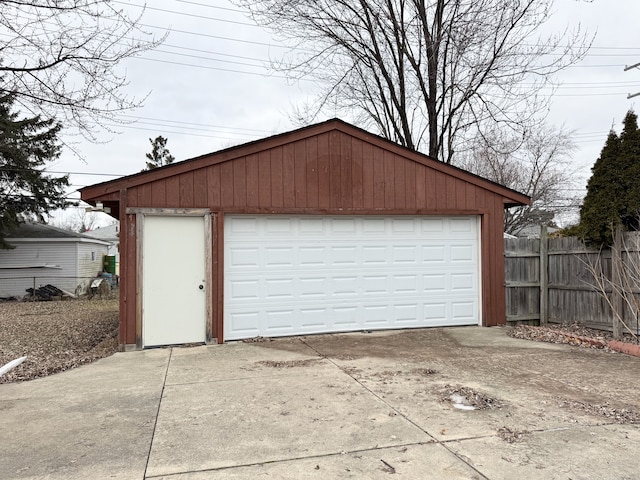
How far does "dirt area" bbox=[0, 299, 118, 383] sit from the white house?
183 inches

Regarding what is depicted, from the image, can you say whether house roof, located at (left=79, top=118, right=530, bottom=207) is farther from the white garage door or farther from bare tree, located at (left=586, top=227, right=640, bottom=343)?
bare tree, located at (left=586, top=227, right=640, bottom=343)

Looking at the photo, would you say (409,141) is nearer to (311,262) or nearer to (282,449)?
(311,262)

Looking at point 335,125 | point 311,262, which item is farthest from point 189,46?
point 311,262

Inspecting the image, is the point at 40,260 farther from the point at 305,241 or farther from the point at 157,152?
the point at 305,241

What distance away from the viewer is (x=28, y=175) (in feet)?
61.8

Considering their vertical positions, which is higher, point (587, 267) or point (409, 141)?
point (409, 141)

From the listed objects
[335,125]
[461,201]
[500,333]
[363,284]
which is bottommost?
[500,333]

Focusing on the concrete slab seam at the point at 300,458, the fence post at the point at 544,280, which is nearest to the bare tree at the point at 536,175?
the fence post at the point at 544,280

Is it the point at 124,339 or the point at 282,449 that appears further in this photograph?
the point at 124,339

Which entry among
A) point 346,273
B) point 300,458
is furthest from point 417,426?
point 346,273

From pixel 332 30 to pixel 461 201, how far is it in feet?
23.1

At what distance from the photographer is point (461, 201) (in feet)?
29.2

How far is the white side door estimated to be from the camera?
744cm

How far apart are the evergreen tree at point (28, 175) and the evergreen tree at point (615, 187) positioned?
16945 millimetres
